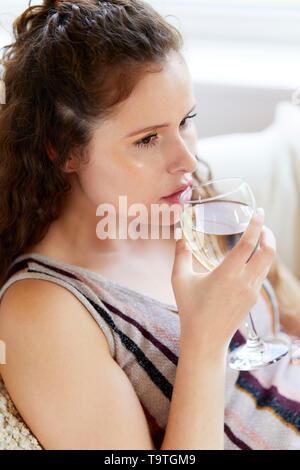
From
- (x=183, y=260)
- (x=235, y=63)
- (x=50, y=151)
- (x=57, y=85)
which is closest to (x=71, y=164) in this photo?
(x=50, y=151)

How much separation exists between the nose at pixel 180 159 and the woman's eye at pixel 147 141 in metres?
0.04

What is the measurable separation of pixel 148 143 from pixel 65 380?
42cm

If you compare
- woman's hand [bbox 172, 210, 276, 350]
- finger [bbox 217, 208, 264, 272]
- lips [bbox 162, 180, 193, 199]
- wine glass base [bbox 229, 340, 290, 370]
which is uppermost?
lips [bbox 162, 180, 193, 199]

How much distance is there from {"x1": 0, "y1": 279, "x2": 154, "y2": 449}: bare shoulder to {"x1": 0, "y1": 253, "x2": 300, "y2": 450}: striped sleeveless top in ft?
0.15

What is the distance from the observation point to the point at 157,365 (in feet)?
3.43

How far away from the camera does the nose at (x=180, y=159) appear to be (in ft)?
3.31

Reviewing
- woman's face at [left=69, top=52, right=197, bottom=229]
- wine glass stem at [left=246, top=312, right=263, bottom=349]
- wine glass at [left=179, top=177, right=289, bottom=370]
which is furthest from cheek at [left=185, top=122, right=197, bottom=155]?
wine glass stem at [left=246, top=312, right=263, bottom=349]

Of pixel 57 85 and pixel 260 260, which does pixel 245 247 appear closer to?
pixel 260 260

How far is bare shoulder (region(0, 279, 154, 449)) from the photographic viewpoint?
910 millimetres

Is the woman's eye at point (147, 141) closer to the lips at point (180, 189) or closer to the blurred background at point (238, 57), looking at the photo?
the lips at point (180, 189)

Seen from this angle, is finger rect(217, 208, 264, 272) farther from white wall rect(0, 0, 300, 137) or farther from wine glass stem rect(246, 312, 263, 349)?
white wall rect(0, 0, 300, 137)

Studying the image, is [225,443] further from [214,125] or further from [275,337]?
[214,125]
